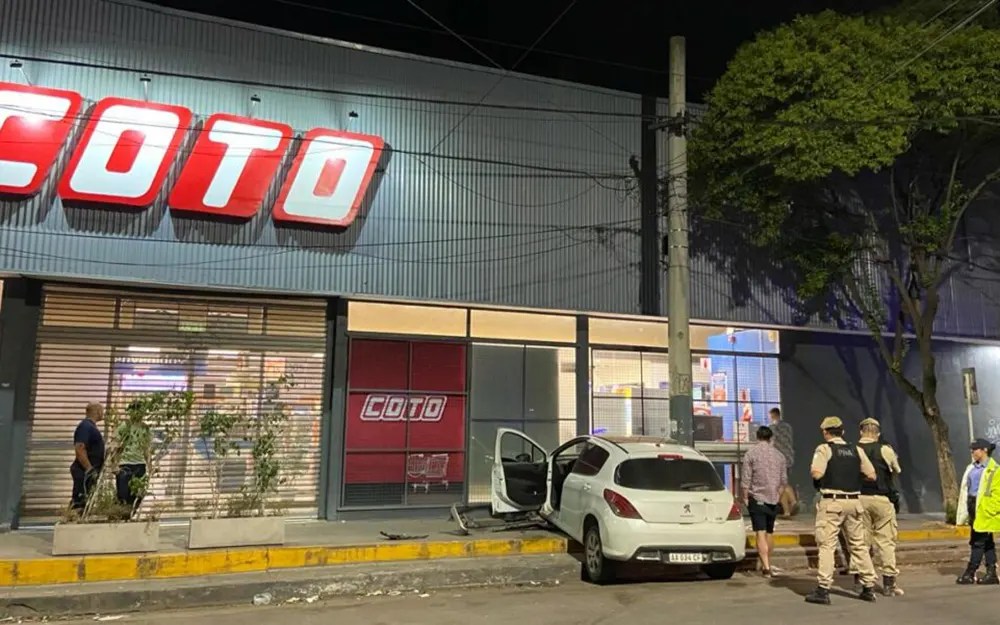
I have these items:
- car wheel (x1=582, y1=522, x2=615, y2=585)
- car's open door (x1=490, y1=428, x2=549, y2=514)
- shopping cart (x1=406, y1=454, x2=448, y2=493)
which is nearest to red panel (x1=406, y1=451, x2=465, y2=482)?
shopping cart (x1=406, y1=454, x2=448, y2=493)

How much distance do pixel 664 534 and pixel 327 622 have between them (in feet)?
12.7

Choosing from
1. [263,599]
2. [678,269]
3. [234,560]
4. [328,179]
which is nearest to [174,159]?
[328,179]

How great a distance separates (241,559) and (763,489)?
660cm

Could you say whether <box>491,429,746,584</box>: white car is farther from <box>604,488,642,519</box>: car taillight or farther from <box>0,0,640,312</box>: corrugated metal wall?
<box>0,0,640,312</box>: corrugated metal wall

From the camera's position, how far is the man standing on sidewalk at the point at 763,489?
941 cm

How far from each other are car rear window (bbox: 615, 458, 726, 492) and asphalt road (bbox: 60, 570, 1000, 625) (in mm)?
1185

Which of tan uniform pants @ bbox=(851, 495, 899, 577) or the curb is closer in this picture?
the curb

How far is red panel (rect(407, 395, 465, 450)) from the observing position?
1318cm

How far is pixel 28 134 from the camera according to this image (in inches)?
416

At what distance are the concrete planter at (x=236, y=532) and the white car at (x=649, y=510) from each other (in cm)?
384

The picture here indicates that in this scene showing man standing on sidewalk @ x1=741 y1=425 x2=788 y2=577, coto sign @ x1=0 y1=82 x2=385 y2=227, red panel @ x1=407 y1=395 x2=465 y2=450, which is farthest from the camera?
red panel @ x1=407 y1=395 x2=465 y2=450

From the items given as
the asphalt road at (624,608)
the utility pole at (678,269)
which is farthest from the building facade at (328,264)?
the asphalt road at (624,608)

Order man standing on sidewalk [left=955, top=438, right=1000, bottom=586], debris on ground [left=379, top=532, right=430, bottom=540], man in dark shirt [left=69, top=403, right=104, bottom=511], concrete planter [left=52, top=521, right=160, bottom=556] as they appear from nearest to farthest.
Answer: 1. concrete planter [left=52, top=521, right=160, bottom=556]
2. man standing on sidewalk [left=955, top=438, right=1000, bottom=586]
3. man in dark shirt [left=69, top=403, right=104, bottom=511]
4. debris on ground [left=379, top=532, right=430, bottom=540]

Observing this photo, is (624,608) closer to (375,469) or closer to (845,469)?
(845,469)
